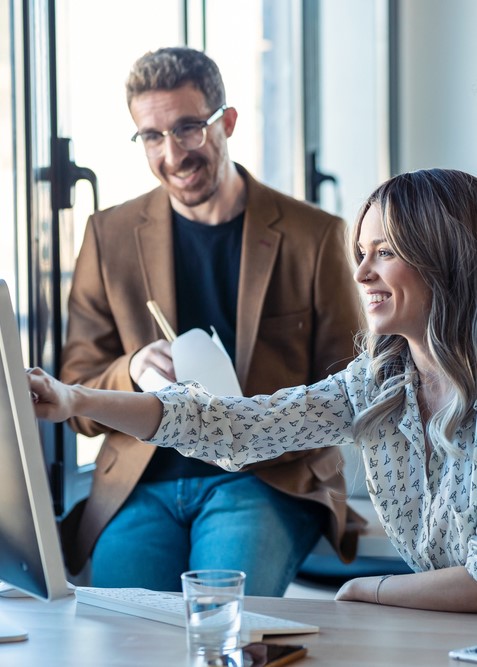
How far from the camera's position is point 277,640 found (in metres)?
1.18

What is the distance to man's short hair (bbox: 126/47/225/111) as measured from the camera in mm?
2354

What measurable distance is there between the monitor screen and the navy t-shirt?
4.28 feet

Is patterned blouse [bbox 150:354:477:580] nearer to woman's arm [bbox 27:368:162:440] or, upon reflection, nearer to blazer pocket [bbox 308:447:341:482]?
woman's arm [bbox 27:368:162:440]

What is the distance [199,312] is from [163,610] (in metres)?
1.19

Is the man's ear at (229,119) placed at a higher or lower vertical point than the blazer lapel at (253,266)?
higher

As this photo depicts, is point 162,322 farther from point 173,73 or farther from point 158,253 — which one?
point 173,73

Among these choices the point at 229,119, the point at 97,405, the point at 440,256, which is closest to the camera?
the point at 97,405

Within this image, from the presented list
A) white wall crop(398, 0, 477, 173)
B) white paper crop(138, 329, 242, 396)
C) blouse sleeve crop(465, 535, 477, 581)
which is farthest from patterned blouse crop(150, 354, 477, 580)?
white wall crop(398, 0, 477, 173)

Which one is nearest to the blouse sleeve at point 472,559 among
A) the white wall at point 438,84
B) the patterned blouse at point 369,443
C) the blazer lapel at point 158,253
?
the patterned blouse at point 369,443

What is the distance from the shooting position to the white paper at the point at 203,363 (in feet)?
6.81

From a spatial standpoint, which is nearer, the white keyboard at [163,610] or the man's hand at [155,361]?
the white keyboard at [163,610]

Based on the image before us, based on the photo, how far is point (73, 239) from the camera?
258 cm

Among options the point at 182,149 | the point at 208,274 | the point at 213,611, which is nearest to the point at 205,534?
the point at 208,274

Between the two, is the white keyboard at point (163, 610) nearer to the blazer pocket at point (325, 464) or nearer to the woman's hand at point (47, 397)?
the woman's hand at point (47, 397)
